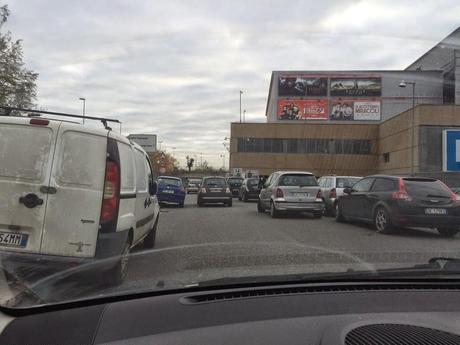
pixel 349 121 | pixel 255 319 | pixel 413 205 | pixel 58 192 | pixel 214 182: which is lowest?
pixel 255 319

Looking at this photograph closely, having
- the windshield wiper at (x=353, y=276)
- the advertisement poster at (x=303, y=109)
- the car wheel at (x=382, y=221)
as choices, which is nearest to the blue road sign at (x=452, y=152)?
the car wheel at (x=382, y=221)

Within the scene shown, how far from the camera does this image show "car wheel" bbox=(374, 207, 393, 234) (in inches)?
493

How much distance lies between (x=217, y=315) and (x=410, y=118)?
53.8 meters

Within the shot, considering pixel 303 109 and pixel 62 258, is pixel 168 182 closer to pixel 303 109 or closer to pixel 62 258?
pixel 62 258

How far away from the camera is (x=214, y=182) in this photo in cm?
2506

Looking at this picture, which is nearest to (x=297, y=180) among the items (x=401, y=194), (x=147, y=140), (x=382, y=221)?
(x=382, y=221)

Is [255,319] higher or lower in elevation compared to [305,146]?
lower

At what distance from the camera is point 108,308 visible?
2645mm

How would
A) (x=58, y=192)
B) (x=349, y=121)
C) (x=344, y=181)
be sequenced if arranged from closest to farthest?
(x=58, y=192) → (x=344, y=181) → (x=349, y=121)

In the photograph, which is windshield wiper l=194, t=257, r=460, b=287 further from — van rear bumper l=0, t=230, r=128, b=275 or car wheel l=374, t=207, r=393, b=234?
car wheel l=374, t=207, r=393, b=234

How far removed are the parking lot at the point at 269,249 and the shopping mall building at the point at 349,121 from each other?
40.1 meters

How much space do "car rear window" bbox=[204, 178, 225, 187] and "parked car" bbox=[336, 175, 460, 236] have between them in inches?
477

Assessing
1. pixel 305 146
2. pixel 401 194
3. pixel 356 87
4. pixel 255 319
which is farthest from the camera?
pixel 356 87

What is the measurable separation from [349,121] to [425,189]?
67851mm
